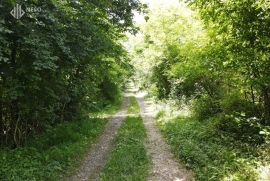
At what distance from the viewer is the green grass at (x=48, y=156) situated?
8.80 meters

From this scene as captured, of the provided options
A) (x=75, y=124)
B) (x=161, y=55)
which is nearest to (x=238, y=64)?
(x=75, y=124)

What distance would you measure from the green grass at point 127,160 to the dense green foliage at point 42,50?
3.19 meters

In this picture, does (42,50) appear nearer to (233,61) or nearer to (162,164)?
(162,164)

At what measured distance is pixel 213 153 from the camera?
9992 millimetres

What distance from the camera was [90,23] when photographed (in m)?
11.5

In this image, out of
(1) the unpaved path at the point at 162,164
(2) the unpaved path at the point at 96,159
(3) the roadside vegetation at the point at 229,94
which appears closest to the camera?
(3) the roadside vegetation at the point at 229,94

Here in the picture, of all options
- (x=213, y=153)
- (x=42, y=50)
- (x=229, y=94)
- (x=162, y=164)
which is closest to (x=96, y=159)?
(x=162, y=164)

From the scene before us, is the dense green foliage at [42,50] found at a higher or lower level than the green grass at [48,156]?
higher

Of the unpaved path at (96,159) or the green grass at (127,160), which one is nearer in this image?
the green grass at (127,160)

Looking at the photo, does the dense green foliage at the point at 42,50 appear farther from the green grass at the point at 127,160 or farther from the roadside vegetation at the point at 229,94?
the roadside vegetation at the point at 229,94

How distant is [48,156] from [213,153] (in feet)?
18.6

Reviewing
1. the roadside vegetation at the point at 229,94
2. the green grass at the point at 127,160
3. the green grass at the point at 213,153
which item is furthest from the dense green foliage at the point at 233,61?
the green grass at the point at 127,160

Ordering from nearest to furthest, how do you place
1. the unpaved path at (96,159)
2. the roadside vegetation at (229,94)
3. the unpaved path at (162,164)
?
1. the roadside vegetation at (229,94)
2. the unpaved path at (162,164)
3. the unpaved path at (96,159)

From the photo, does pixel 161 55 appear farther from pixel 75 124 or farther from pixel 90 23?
pixel 90 23
